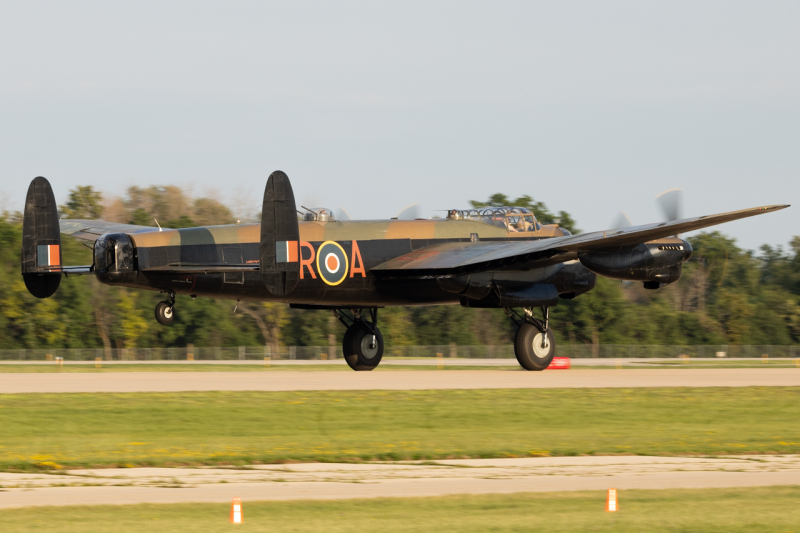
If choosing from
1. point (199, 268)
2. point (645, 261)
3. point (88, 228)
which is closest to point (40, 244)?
point (199, 268)

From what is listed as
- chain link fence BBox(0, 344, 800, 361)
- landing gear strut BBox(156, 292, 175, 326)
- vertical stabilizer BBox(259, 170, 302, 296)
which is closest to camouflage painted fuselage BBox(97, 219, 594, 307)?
landing gear strut BBox(156, 292, 175, 326)

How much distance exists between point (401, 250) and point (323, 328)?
191 feet

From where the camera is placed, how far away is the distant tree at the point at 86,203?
111 m

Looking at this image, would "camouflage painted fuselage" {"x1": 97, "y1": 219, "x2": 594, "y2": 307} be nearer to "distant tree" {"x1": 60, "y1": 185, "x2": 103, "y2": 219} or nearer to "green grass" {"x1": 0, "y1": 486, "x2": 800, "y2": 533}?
"green grass" {"x1": 0, "y1": 486, "x2": 800, "y2": 533}

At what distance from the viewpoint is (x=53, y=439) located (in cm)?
2067

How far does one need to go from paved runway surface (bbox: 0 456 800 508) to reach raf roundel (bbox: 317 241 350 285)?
16.9 m

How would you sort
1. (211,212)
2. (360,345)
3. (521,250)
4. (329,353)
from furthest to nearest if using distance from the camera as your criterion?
(211,212), (329,353), (360,345), (521,250)

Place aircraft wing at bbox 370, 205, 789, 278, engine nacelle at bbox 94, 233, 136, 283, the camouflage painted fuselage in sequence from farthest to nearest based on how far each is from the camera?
the camouflage painted fuselage → aircraft wing at bbox 370, 205, 789, 278 → engine nacelle at bbox 94, 233, 136, 283

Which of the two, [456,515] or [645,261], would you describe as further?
[645,261]

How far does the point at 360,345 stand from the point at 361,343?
0.27 ft

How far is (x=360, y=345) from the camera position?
124ft

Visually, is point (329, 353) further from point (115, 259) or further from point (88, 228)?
point (115, 259)

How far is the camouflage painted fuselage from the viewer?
32312 millimetres

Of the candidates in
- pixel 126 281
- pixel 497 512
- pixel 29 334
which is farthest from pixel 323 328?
pixel 497 512
